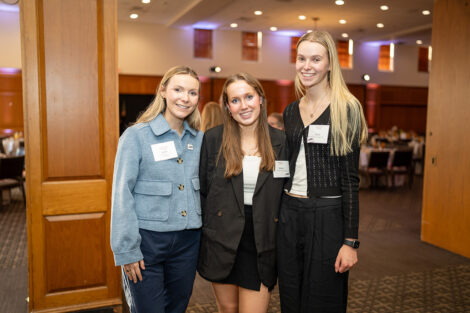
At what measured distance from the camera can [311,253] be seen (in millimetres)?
1876

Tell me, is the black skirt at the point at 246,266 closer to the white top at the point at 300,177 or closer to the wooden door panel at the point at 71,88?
the white top at the point at 300,177

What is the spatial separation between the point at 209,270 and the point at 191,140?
0.64 meters

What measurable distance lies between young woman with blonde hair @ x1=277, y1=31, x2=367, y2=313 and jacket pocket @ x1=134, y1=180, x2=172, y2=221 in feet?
1.82

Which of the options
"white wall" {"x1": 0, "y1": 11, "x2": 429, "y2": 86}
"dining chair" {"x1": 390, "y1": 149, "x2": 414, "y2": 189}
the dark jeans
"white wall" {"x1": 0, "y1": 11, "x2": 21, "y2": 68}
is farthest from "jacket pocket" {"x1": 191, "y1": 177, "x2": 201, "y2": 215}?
"white wall" {"x1": 0, "y1": 11, "x2": 21, "y2": 68}

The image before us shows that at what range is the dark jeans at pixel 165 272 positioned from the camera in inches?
73.9

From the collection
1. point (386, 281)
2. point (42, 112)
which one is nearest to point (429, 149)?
point (386, 281)

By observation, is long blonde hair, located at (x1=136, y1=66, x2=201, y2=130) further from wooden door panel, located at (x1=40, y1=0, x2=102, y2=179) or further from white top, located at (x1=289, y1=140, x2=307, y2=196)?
wooden door panel, located at (x1=40, y1=0, x2=102, y2=179)

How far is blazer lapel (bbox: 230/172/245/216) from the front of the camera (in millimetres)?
1899

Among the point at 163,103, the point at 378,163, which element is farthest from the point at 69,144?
the point at 378,163

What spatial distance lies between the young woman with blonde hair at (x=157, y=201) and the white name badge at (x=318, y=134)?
567 mm

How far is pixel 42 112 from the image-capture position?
2826 mm

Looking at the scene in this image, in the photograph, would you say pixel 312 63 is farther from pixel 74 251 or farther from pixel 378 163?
pixel 378 163

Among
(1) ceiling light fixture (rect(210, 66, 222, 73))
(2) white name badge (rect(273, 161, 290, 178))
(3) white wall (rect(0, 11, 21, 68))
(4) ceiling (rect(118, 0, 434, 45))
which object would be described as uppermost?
(4) ceiling (rect(118, 0, 434, 45))

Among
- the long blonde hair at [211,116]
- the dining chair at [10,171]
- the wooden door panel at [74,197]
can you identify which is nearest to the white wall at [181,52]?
the dining chair at [10,171]
